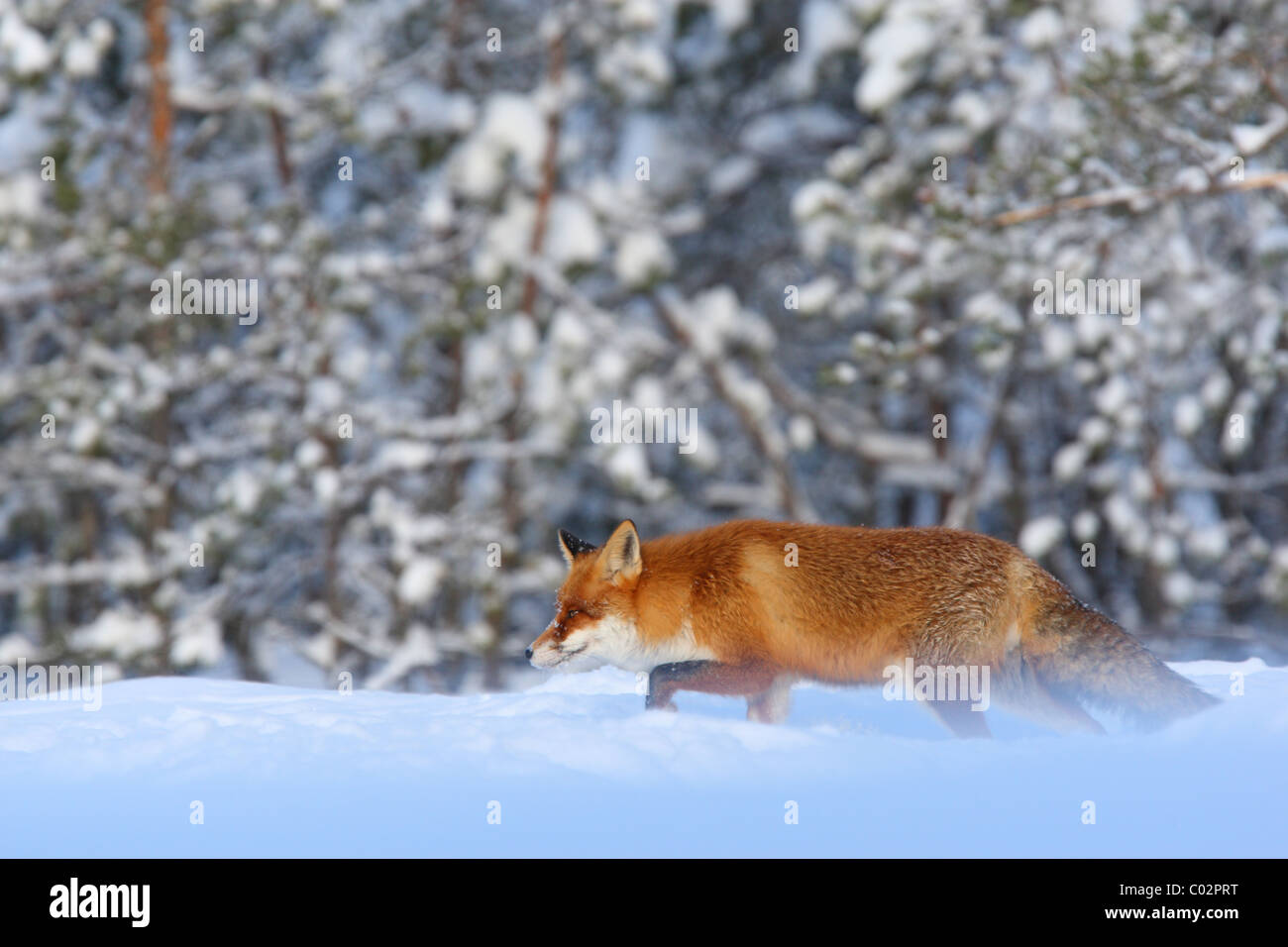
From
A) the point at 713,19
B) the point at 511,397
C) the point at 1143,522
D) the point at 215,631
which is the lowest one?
the point at 215,631

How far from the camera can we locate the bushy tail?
4629mm

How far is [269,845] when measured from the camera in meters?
3.98

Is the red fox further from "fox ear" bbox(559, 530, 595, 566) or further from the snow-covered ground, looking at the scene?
the snow-covered ground

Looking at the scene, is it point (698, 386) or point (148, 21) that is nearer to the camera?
point (148, 21)

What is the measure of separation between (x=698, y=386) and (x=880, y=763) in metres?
11.8

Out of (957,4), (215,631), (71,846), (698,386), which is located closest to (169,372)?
(215,631)

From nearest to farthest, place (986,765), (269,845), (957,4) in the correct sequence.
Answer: (269,845) < (986,765) < (957,4)

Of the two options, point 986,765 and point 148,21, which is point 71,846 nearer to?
point 986,765
